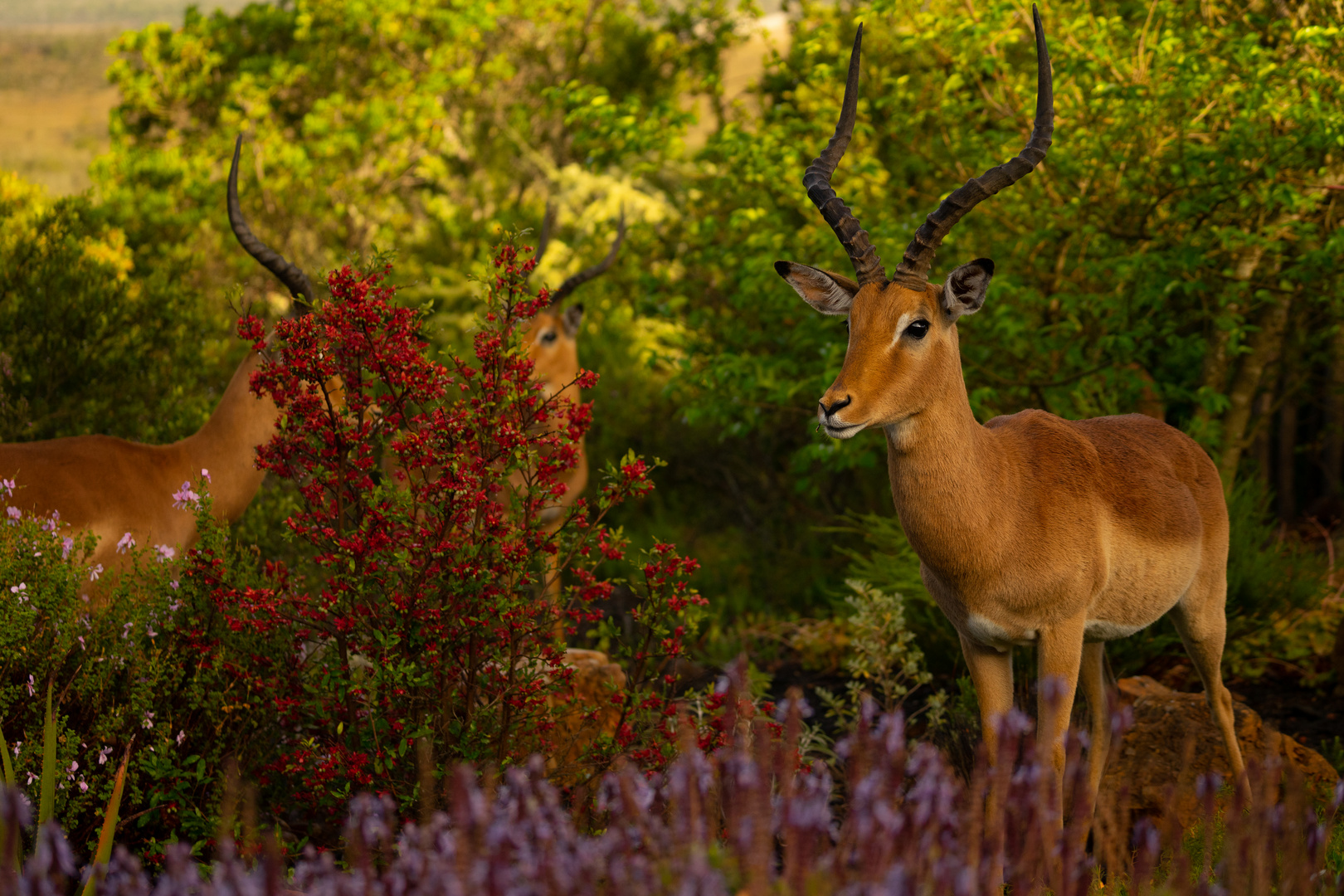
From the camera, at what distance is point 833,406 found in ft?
12.2

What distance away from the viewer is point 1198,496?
16.0ft

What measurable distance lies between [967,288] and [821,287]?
603mm

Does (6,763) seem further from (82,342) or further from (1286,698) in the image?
(1286,698)

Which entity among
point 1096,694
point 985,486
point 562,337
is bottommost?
point 1096,694

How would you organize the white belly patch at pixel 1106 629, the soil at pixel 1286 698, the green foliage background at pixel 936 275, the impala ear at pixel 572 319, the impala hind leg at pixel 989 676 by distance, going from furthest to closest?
1. the impala ear at pixel 572 319
2. the green foliage background at pixel 936 275
3. the soil at pixel 1286 698
4. the white belly patch at pixel 1106 629
5. the impala hind leg at pixel 989 676

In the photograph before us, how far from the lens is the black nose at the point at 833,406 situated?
3701 millimetres

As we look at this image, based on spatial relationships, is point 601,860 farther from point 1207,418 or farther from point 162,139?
point 162,139

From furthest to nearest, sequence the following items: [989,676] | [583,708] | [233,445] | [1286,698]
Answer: [1286,698] < [233,445] < [989,676] < [583,708]

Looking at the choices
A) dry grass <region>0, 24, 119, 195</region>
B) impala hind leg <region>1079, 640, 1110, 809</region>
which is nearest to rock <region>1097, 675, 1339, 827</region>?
impala hind leg <region>1079, 640, 1110, 809</region>

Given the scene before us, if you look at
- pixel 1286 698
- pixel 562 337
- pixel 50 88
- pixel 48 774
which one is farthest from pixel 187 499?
pixel 50 88

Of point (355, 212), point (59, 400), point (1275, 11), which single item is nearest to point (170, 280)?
point (59, 400)

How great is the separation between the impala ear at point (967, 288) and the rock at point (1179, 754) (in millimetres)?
1951

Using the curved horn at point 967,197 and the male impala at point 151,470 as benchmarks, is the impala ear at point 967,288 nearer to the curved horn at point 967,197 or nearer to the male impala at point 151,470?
the curved horn at point 967,197

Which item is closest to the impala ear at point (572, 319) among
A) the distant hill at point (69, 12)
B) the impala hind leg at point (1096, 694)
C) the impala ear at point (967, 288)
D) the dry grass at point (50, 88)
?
the impala hind leg at point (1096, 694)
